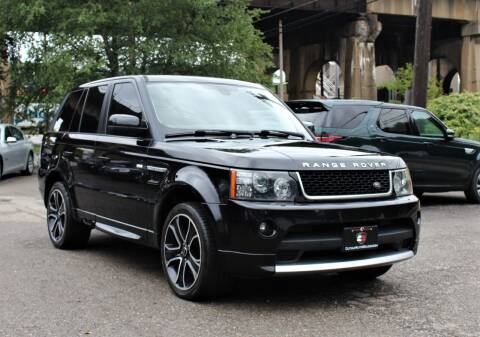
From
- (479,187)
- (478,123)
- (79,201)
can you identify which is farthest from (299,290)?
(478,123)

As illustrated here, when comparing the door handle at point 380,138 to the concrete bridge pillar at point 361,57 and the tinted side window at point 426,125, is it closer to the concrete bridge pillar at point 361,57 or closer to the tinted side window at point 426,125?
the tinted side window at point 426,125

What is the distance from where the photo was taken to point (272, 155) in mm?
4688

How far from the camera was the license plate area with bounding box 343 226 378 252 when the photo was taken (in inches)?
183

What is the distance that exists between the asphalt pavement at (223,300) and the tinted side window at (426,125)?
4.33 metres

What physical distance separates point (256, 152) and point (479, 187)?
8.43 m

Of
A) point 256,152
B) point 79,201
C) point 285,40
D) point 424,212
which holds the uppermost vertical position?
point 285,40

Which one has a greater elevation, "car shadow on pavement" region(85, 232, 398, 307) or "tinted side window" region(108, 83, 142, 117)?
"tinted side window" region(108, 83, 142, 117)

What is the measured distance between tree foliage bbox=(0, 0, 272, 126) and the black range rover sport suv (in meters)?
14.0

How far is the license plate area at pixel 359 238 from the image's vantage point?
15.2ft

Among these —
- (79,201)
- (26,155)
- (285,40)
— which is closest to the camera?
(79,201)

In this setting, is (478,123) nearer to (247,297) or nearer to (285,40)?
(247,297)

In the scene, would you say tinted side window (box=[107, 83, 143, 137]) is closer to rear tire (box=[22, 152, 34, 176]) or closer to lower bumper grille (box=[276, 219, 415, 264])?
lower bumper grille (box=[276, 219, 415, 264])

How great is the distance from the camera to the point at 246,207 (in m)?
4.47

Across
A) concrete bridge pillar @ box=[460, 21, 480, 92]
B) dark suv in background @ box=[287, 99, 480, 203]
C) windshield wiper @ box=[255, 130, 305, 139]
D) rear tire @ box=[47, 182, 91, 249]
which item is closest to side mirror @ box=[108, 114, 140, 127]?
windshield wiper @ box=[255, 130, 305, 139]
